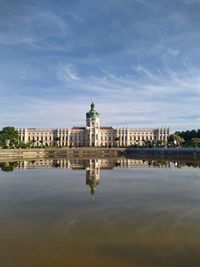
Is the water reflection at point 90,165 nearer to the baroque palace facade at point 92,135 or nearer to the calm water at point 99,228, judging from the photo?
the calm water at point 99,228

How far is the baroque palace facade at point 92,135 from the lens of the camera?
18262cm

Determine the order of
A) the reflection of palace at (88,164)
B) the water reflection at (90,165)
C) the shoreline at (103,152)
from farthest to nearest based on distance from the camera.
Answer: the shoreline at (103,152) → the reflection of palace at (88,164) → the water reflection at (90,165)


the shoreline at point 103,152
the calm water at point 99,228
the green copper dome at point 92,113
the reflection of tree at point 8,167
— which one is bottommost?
the calm water at point 99,228

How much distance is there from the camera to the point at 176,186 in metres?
30.1

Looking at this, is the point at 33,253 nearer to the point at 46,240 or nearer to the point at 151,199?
the point at 46,240

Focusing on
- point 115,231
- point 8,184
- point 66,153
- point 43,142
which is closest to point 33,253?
point 115,231

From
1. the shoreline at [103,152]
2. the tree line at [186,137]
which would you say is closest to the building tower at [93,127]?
the tree line at [186,137]

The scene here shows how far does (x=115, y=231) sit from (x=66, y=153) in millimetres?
100075

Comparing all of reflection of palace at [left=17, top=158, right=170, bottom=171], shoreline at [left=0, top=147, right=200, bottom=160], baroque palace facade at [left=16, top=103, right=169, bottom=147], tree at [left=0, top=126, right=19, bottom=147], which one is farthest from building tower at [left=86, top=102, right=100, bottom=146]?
reflection of palace at [left=17, top=158, right=170, bottom=171]

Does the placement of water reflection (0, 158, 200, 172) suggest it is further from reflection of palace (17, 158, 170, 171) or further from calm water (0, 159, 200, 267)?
calm water (0, 159, 200, 267)

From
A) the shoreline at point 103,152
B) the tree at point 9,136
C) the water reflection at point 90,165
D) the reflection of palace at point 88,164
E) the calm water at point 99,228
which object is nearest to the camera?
the calm water at point 99,228

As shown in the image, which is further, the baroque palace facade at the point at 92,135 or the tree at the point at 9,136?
the baroque palace facade at the point at 92,135

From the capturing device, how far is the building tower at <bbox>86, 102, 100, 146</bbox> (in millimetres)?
181375

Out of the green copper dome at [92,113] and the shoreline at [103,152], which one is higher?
the green copper dome at [92,113]
